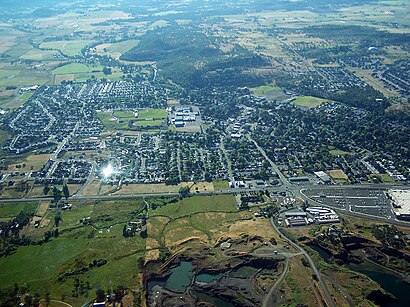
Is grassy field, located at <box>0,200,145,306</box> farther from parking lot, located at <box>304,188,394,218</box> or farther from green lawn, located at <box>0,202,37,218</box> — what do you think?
parking lot, located at <box>304,188,394,218</box>

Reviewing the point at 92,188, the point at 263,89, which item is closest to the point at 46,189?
the point at 92,188

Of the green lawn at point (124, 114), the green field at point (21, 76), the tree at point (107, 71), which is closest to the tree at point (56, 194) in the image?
the green lawn at point (124, 114)

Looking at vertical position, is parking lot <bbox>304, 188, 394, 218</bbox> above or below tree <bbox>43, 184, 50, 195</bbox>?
above

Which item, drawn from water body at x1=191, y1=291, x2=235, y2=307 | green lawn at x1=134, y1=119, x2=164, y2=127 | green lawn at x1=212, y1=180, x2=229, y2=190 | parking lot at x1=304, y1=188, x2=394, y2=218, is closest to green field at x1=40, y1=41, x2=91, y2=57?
green lawn at x1=134, y1=119, x2=164, y2=127

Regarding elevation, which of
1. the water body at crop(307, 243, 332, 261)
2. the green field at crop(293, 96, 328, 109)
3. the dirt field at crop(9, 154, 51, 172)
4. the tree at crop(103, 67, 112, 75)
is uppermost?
the water body at crop(307, 243, 332, 261)

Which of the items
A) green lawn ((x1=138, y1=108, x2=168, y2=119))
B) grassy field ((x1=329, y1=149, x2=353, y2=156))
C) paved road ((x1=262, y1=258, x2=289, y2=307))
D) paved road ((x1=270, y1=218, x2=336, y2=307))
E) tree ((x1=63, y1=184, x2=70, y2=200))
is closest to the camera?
paved road ((x1=270, y1=218, x2=336, y2=307))

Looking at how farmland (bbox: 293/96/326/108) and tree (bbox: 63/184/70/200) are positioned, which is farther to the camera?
farmland (bbox: 293/96/326/108)

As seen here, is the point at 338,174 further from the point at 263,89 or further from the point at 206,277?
the point at 263,89
